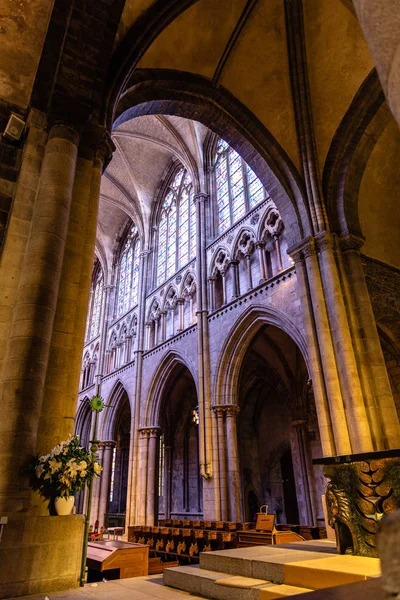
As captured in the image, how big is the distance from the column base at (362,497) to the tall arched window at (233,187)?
10.7 m

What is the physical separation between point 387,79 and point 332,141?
10517 mm

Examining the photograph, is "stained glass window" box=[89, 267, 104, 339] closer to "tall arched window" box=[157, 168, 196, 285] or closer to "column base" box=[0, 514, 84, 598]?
"tall arched window" box=[157, 168, 196, 285]

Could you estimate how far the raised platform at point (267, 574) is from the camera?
2861 mm

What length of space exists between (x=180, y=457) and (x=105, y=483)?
12.5 ft

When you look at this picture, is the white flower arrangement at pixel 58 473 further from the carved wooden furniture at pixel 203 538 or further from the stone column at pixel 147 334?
the stone column at pixel 147 334

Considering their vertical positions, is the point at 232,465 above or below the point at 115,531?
above

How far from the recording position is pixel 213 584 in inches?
138

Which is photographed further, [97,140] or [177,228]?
[177,228]

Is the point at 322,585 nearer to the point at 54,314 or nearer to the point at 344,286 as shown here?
the point at 54,314

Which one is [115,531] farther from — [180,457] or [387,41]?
[387,41]

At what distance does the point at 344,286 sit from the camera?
9203 millimetres

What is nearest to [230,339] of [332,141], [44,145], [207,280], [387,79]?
[207,280]

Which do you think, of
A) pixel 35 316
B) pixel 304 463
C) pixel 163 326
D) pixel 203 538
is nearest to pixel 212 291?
pixel 163 326

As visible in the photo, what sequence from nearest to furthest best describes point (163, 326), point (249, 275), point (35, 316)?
point (35, 316) < point (249, 275) < point (163, 326)
